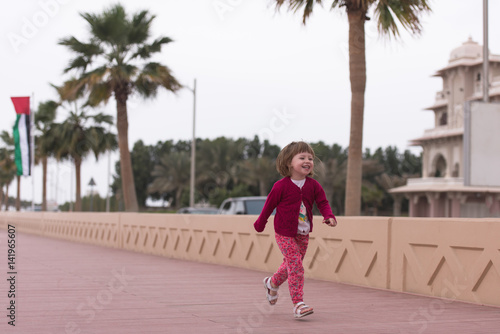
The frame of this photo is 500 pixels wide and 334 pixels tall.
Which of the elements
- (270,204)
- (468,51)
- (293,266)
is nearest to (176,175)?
(468,51)

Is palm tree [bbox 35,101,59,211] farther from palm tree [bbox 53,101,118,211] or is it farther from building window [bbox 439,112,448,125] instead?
building window [bbox 439,112,448,125]

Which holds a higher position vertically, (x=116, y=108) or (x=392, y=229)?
(x=116, y=108)

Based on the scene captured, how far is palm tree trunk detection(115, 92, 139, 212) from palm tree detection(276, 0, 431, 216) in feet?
42.7

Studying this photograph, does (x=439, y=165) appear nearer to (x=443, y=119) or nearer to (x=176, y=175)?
(x=443, y=119)

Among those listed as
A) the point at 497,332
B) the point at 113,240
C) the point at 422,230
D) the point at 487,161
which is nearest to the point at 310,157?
the point at 497,332

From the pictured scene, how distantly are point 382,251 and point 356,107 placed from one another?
6.28 m

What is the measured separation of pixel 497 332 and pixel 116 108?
79.1ft

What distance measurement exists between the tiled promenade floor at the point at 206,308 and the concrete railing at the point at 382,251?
0.92 ft

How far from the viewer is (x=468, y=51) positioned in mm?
61406

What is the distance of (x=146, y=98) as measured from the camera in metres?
29.2

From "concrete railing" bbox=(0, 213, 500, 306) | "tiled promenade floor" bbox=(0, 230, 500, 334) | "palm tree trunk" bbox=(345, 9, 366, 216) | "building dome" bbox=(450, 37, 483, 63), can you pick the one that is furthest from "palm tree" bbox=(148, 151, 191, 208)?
"tiled promenade floor" bbox=(0, 230, 500, 334)

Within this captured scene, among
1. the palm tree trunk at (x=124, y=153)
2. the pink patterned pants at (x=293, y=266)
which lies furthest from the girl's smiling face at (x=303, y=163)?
the palm tree trunk at (x=124, y=153)

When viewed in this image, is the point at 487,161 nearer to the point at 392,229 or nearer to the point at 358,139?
the point at 358,139

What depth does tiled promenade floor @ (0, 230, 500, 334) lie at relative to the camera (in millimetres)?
6492
